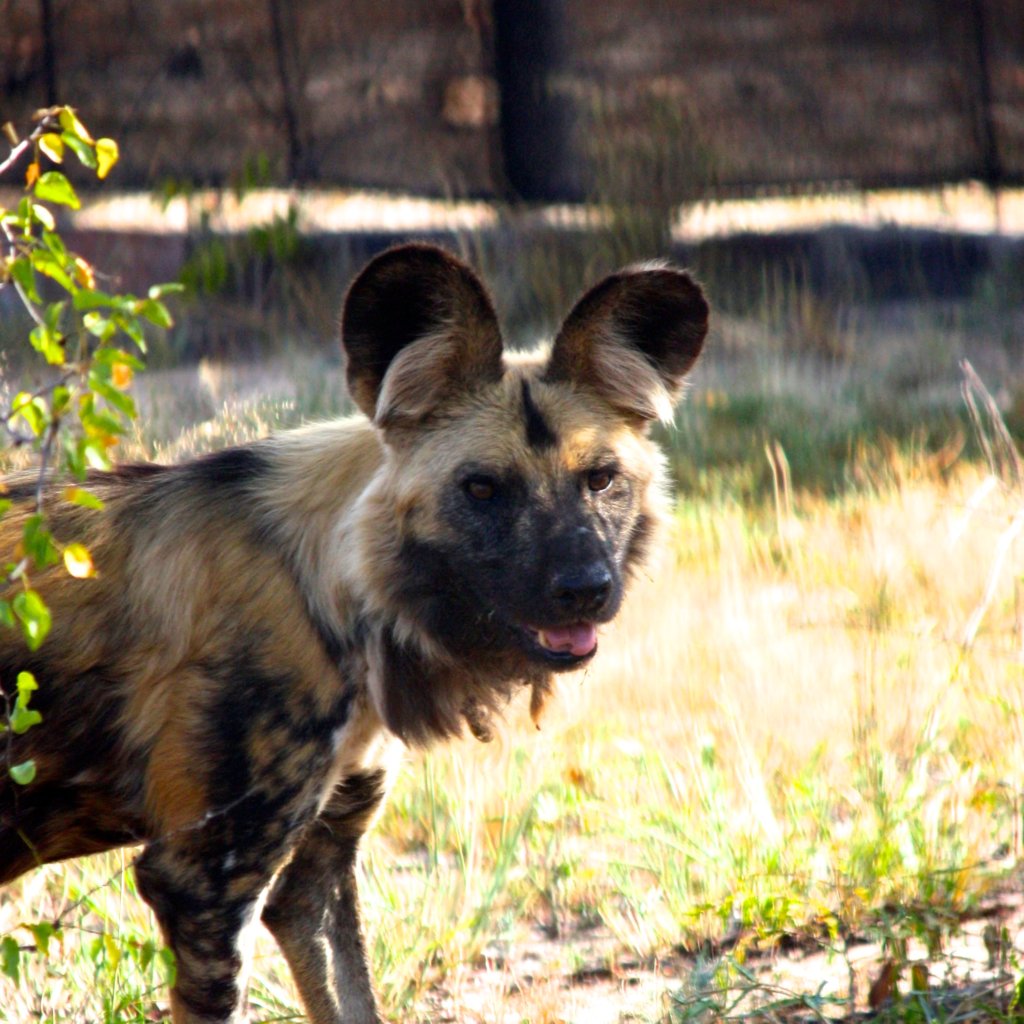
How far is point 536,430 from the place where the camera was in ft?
9.31

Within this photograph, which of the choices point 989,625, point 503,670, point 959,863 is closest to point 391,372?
point 503,670

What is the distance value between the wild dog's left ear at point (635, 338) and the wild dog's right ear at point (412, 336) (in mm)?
165

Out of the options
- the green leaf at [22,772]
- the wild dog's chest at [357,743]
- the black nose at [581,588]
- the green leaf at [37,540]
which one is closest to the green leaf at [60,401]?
the green leaf at [37,540]

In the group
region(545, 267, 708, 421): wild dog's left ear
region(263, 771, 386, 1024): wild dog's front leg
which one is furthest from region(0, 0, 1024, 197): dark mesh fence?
region(263, 771, 386, 1024): wild dog's front leg

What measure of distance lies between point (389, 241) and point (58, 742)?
5407mm

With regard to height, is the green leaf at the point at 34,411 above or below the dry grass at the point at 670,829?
above

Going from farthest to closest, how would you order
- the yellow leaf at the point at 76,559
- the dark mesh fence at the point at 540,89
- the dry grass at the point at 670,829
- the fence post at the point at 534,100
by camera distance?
the fence post at the point at 534,100
the dark mesh fence at the point at 540,89
the dry grass at the point at 670,829
the yellow leaf at the point at 76,559

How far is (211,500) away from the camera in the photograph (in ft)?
9.21

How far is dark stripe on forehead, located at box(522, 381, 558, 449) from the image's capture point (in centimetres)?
283

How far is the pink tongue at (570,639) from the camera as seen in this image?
2.80m

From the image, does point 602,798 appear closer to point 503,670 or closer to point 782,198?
point 503,670

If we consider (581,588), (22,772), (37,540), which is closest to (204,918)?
(22,772)

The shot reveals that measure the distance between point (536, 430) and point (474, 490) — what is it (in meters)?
0.16

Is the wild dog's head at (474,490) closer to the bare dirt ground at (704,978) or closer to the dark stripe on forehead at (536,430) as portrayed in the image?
the dark stripe on forehead at (536,430)
